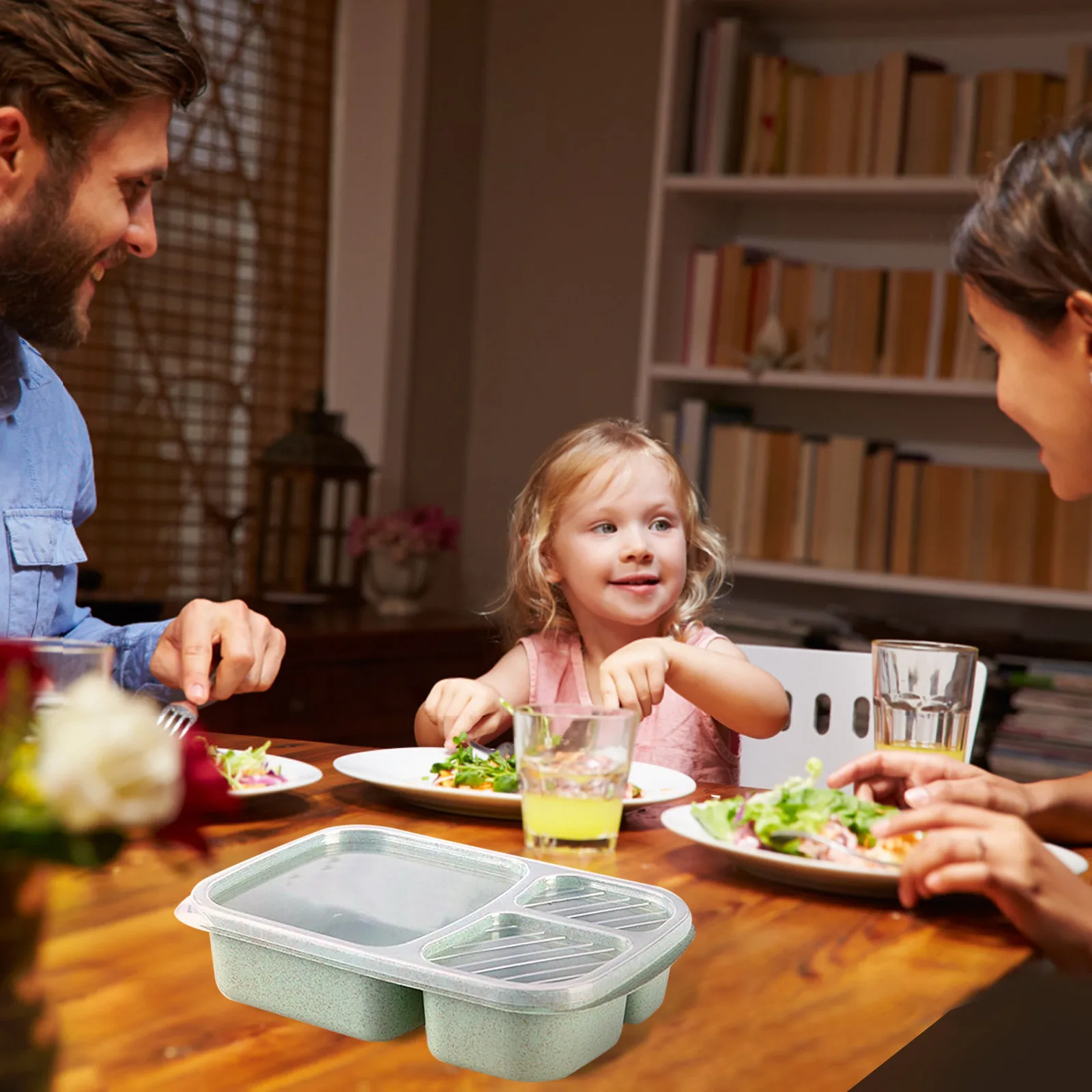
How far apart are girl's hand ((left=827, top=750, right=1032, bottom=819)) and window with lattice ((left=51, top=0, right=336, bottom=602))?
7.04 feet

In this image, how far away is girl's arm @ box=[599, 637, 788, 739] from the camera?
1.42 metres

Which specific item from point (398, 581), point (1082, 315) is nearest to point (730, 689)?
point (1082, 315)

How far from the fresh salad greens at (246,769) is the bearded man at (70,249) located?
0.25 ft

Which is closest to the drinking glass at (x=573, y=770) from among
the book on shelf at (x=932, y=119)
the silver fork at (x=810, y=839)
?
the silver fork at (x=810, y=839)

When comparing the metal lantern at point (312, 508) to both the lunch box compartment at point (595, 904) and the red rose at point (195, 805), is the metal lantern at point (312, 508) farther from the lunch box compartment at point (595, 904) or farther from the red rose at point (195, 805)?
the red rose at point (195, 805)

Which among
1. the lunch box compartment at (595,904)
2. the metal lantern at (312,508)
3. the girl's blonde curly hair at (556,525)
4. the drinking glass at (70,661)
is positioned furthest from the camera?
the metal lantern at (312,508)

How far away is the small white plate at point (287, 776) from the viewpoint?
116 centimetres

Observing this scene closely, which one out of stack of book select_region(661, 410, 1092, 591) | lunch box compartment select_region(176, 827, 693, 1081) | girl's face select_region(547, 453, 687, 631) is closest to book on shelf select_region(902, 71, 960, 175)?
stack of book select_region(661, 410, 1092, 591)

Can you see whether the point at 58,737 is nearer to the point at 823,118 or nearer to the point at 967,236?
the point at 967,236

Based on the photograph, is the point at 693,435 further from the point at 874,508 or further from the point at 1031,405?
Result: the point at 1031,405

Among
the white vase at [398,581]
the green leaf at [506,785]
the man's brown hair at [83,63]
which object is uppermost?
the man's brown hair at [83,63]

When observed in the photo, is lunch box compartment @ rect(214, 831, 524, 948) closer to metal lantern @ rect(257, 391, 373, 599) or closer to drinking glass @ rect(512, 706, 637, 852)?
drinking glass @ rect(512, 706, 637, 852)

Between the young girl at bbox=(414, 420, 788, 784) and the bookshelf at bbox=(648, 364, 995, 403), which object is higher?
the bookshelf at bbox=(648, 364, 995, 403)

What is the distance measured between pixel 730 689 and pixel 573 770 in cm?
57
